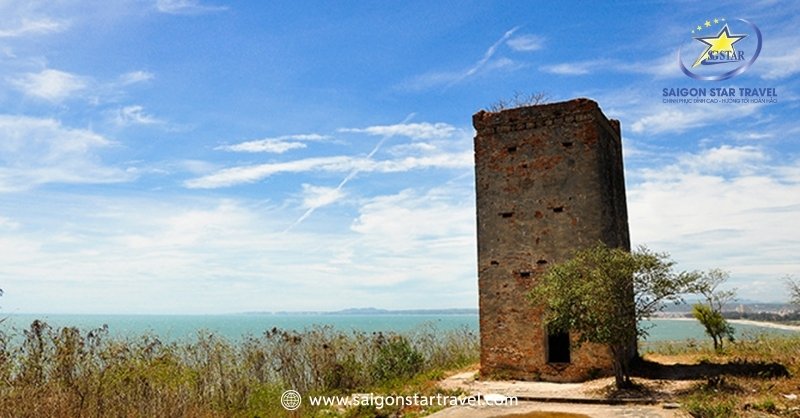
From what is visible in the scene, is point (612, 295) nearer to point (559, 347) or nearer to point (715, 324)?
point (559, 347)

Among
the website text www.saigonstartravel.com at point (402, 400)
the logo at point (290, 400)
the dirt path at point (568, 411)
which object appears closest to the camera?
the dirt path at point (568, 411)

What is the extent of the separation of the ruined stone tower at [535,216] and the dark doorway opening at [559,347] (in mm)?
24

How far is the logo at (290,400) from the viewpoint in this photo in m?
10.3

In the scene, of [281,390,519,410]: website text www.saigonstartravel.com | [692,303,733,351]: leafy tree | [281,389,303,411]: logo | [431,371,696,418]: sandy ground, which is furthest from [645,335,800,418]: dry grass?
[281,389,303,411]: logo

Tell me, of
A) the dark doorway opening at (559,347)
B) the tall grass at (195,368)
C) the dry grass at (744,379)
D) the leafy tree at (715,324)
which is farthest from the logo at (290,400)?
the leafy tree at (715,324)

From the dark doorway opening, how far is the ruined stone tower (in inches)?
0.9

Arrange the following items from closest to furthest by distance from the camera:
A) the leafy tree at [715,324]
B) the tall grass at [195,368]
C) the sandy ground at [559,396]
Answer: the tall grass at [195,368], the sandy ground at [559,396], the leafy tree at [715,324]

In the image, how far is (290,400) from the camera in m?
10.7

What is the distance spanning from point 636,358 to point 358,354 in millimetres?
6856

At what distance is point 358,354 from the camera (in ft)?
45.4

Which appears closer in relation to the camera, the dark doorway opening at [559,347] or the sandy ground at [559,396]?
the sandy ground at [559,396]

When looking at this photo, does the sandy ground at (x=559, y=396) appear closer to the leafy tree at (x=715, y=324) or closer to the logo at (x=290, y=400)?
the logo at (x=290, y=400)

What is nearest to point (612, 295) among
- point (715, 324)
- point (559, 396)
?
point (559, 396)

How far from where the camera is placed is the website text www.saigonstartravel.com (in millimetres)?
10445
